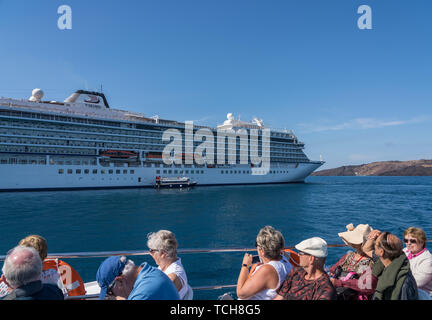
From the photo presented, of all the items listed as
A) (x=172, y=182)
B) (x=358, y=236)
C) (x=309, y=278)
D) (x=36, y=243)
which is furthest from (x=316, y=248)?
(x=172, y=182)

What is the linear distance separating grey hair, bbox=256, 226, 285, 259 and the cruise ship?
38.5 m

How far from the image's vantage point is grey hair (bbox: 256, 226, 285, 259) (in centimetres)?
261

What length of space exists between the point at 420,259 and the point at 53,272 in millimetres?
4569

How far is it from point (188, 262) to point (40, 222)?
11.7 m

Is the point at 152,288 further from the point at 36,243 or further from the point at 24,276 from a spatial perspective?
the point at 36,243

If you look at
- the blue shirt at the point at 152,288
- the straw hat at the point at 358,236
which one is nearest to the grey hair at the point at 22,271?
the blue shirt at the point at 152,288

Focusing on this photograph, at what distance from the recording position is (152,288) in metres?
1.88

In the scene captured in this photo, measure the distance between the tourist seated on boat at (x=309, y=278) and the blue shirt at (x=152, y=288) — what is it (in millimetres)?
1230

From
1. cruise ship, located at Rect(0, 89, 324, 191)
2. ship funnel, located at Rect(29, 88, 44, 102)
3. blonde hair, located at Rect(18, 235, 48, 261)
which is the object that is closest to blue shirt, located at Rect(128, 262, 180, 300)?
blonde hair, located at Rect(18, 235, 48, 261)

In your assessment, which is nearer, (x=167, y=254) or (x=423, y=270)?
(x=167, y=254)

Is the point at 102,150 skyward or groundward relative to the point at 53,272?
skyward

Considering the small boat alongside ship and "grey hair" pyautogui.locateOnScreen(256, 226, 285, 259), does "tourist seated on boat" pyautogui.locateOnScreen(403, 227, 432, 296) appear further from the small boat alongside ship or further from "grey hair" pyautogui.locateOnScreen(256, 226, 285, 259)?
the small boat alongside ship

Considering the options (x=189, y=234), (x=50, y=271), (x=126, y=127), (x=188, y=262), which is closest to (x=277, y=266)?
(x=50, y=271)
